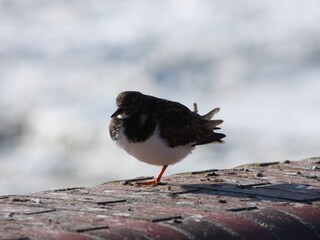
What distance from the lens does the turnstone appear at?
5328mm

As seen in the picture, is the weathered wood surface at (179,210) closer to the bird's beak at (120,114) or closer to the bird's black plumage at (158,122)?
the bird's black plumage at (158,122)

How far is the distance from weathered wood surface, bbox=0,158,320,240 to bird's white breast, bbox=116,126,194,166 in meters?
0.89

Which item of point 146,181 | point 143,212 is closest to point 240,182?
point 146,181

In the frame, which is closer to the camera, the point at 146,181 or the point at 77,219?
the point at 77,219

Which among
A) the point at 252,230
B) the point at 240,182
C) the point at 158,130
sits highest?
the point at 158,130

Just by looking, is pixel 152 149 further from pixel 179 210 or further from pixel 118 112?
pixel 179 210

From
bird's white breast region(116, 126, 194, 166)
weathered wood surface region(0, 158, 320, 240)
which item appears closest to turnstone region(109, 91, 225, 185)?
bird's white breast region(116, 126, 194, 166)

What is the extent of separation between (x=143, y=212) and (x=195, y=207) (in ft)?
0.77

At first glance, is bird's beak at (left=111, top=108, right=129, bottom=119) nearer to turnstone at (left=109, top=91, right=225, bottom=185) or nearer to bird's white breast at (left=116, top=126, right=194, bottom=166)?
turnstone at (left=109, top=91, right=225, bottom=185)

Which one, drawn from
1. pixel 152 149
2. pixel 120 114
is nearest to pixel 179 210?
pixel 152 149

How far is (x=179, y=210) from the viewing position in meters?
3.28

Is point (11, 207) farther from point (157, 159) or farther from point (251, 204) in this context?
point (157, 159)

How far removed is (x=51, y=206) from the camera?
134 inches

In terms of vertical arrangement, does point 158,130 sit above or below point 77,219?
above
